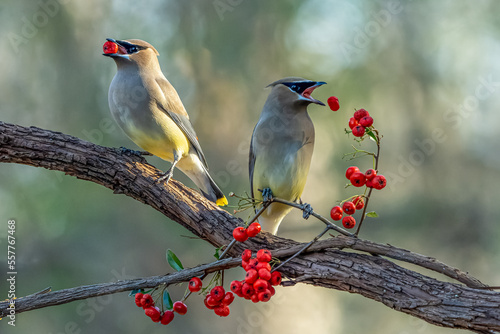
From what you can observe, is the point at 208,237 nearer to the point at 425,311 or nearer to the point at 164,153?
the point at 164,153

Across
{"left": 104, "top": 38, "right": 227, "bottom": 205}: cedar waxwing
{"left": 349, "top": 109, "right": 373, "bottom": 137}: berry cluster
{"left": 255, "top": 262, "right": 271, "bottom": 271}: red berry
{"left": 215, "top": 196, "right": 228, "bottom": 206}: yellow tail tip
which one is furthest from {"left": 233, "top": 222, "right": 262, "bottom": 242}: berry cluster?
{"left": 215, "top": 196, "right": 228, "bottom": 206}: yellow tail tip

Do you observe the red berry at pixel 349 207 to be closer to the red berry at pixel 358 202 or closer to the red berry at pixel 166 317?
the red berry at pixel 358 202

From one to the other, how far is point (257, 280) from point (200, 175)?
44.3 inches

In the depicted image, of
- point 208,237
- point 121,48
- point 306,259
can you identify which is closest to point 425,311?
point 306,259

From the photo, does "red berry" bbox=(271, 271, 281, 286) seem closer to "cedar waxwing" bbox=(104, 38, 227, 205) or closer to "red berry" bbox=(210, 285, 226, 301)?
"red berry" bbox=(210, 285, 226, 301)

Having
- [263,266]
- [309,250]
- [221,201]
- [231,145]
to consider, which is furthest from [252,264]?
[231,145]

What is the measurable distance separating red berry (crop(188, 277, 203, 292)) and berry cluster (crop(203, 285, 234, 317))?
40 millimetres

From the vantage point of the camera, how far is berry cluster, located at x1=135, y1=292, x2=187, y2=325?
2.07 metres

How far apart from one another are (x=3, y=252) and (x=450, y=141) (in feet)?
12.6

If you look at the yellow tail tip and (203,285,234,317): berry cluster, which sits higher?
the yellow tail tip

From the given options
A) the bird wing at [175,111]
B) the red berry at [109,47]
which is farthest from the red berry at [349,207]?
the red berry at [109,47]

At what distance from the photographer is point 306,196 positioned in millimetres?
5039

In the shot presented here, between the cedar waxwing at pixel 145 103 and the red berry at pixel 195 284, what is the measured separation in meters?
0.75

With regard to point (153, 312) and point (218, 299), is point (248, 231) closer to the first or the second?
point (218, 299)
